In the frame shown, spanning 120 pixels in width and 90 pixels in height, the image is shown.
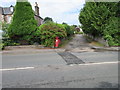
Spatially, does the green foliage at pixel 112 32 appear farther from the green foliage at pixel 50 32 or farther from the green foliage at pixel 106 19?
the green foliage at pixel 50 32

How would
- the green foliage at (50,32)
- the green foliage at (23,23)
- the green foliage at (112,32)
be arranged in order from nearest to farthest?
the green foliage at (50,32), the green foliage at (112,32), the green foliage at (23,23)

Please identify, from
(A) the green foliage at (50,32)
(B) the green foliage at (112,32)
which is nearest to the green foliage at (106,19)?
(B) the green foliage at (112,32)

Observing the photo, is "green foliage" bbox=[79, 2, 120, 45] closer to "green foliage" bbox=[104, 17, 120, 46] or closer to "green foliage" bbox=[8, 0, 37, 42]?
"green foliage" bbox=[104, 17, 120, 46]

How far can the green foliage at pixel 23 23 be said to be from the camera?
12722mm

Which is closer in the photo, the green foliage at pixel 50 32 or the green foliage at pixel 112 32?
the green foliage at pixel 50 32

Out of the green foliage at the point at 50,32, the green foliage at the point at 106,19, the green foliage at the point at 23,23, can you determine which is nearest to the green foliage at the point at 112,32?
the green foliage at the point at 106,19

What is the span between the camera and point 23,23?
1276 cm

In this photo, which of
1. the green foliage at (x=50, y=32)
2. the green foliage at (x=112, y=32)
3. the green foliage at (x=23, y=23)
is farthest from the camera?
the green foliage at (x=23, y=23)

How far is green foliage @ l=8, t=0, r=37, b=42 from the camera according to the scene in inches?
501

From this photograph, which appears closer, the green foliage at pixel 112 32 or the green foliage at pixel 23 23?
the green foliage at pixel 112 32

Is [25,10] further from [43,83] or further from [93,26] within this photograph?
[43,83]

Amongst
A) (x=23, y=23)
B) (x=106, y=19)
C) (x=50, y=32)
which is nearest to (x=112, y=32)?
(x=106, y=19)

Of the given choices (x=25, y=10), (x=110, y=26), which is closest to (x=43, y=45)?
(x=25, y=10)

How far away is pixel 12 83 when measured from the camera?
4.33m
